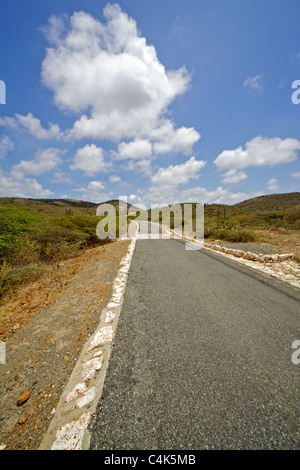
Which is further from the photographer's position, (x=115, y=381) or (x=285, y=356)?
(x=285, y=356)

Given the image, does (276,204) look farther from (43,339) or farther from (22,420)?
(22,420)

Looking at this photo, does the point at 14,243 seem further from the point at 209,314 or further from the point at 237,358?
the point at 237,358

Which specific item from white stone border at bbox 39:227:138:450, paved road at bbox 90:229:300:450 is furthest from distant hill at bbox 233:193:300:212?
white stone border at bbox 39:227:138:450

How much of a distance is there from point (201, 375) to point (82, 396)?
1306 millimetres

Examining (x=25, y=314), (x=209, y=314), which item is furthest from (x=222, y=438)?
(x=25, y=314)

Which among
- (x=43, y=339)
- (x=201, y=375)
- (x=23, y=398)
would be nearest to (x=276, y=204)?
(x=201, y=375)

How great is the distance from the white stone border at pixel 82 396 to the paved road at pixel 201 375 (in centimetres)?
9

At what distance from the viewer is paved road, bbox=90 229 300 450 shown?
1437 millimetres

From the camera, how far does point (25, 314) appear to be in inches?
135

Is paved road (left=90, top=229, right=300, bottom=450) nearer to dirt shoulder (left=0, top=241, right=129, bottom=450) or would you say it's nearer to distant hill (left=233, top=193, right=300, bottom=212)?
dirt shoulder (left=0, top=241, right=129, bottom=450)

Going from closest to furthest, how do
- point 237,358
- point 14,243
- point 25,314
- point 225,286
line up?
point 237,358, point 25,314, point 225,286, point 14,243

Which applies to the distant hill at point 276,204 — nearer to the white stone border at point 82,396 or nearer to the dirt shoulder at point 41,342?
the dirt shoulder at point 41,342

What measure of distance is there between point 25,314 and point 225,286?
181 inches

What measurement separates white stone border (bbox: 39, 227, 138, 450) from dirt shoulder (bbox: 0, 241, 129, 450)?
0.32 ft
